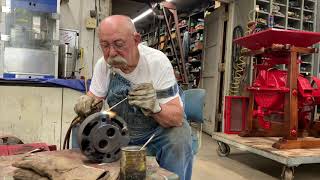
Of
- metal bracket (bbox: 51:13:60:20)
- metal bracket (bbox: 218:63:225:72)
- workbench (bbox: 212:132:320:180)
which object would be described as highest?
metal bracket (bbox: 51:13:60:20)

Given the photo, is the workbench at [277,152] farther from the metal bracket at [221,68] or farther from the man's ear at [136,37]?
the man's ear at [136,37]

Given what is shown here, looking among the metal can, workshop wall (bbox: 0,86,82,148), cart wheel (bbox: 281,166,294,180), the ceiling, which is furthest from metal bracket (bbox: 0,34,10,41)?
the ceiling

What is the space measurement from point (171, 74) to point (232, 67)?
3.42 m

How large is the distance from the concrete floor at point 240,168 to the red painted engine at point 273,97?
17.7 inches

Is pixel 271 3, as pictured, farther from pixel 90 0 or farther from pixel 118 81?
pixel 118 81

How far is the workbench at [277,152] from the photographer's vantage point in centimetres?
268

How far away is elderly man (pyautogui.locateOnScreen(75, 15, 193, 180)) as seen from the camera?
4.50 ft

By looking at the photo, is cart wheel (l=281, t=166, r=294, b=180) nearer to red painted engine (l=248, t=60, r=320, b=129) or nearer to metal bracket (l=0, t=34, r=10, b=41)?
red painted engine (l=248, t=60, r=320, b=129)

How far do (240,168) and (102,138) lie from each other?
8.04 feet

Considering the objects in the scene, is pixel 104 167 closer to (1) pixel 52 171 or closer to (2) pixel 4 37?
(1) pixel 52 171

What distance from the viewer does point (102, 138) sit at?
1098 millimetres

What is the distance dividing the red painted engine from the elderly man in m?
1.94

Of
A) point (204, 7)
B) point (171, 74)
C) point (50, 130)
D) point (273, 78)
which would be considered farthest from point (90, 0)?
point (204, 7)

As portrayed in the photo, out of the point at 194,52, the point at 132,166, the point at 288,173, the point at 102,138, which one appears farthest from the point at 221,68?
the point at 132,166
